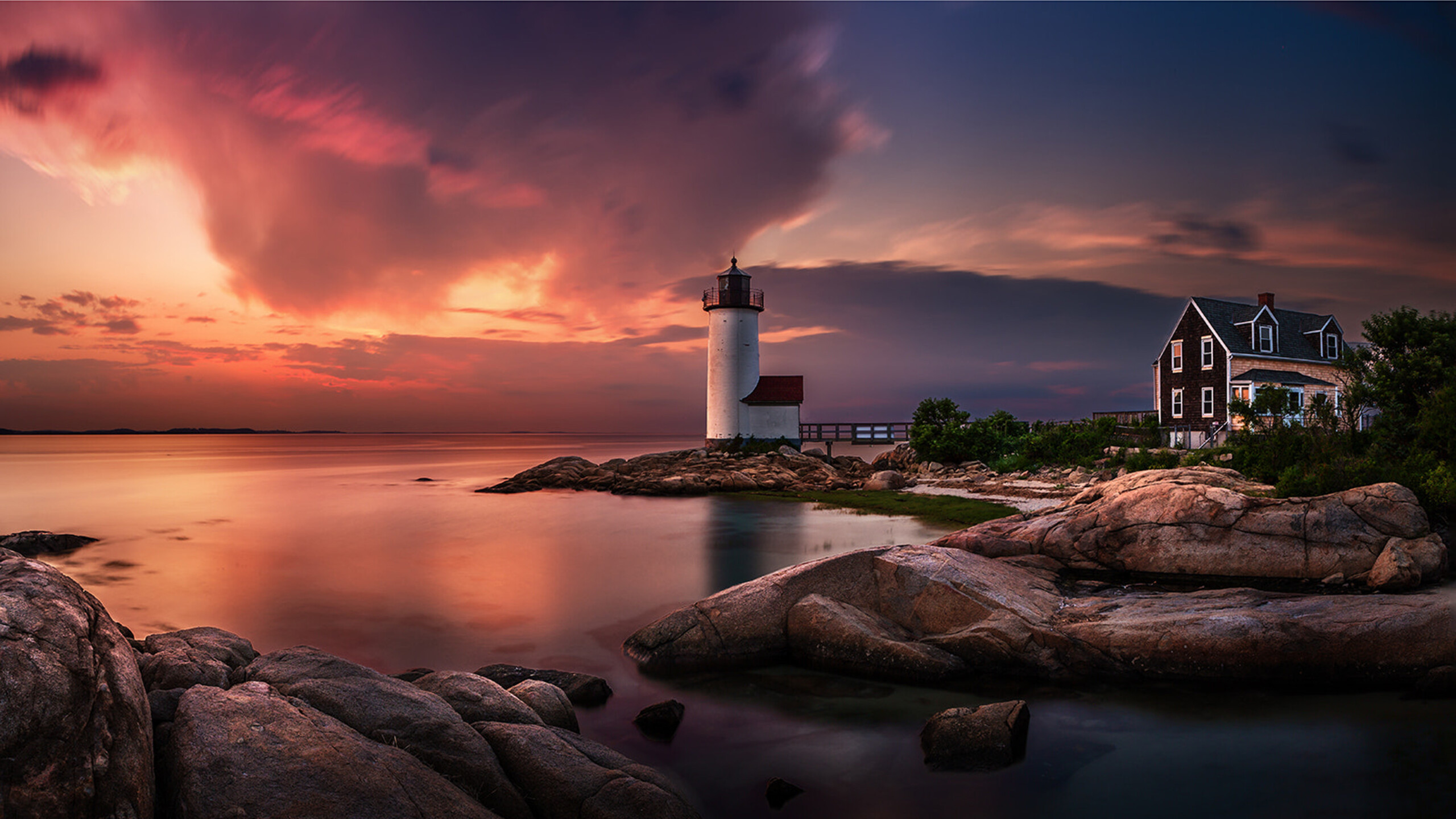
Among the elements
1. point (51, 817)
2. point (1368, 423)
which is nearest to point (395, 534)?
point (51, 817)

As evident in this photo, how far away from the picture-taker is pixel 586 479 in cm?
3647

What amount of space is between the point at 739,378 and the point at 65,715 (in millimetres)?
37954

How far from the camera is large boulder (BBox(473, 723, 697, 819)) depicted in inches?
192

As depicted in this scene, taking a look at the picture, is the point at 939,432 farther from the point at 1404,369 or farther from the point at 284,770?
the point at 284,770

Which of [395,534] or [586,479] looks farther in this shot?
[586,479]

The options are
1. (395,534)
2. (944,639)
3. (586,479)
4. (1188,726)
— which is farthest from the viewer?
(586,479)

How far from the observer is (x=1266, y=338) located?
114ft

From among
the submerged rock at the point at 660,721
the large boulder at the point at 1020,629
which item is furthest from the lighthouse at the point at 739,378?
the submerged rock at the point at 660,721

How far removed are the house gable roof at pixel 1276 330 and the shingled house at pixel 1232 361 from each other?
0.04m

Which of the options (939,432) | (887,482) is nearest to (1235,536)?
(887,482)

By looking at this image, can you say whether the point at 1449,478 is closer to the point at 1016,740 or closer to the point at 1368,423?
the point at 1016,740

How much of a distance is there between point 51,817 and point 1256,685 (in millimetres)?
10158

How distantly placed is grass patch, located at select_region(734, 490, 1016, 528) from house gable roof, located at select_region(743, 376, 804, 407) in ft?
38.1

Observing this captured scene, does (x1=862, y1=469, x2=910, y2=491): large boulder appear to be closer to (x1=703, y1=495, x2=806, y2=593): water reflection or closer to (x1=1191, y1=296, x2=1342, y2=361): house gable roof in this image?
(x1=703, y1=495, x2=806, y2=593): water reflection
